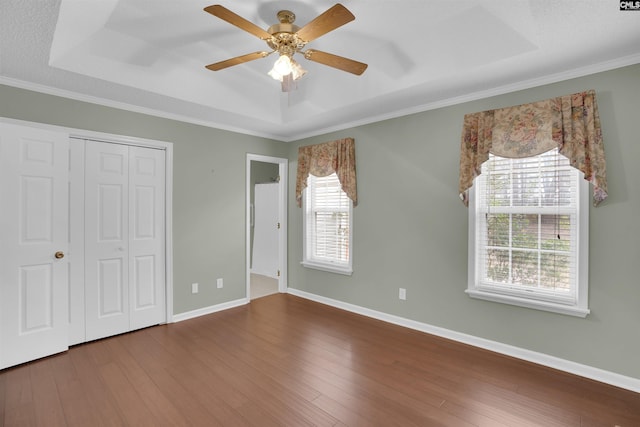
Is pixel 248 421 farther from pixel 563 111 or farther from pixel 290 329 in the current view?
pixel 563 111

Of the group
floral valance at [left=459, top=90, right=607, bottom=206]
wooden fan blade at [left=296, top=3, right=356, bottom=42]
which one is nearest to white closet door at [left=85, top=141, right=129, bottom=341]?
wooden fan blade at [left=296, top=3, right=356, bottom=42]

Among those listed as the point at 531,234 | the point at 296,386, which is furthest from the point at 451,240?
the point at 296,386

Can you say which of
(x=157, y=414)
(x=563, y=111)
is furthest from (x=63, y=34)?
(x=563, y=111)

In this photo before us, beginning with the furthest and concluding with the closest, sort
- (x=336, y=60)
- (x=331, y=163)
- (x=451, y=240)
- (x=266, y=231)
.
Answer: (x=266, y=231)
(x=331, y=163)
(x=451, y=240)
(x=336, y=60)

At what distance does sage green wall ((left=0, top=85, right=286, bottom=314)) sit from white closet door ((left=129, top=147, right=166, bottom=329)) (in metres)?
0.16

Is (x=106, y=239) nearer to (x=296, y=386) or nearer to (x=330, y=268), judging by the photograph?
(x=296, y=386)

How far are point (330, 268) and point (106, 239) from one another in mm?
2639

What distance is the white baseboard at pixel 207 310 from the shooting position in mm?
3764

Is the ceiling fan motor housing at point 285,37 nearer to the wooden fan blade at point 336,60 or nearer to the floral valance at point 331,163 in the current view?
the wooden fan blade at point 336,60

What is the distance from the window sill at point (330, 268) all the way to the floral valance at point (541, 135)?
1.73m

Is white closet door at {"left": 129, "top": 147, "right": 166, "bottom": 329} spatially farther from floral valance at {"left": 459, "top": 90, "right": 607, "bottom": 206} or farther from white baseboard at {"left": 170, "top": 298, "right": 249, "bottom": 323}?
floral valance at {"left": 459, "top": 90, "right": 607, "bottom": 206}

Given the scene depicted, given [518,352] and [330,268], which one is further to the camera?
[330,268]

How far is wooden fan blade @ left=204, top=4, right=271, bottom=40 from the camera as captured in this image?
5.62 feet

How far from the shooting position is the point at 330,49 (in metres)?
2.96
